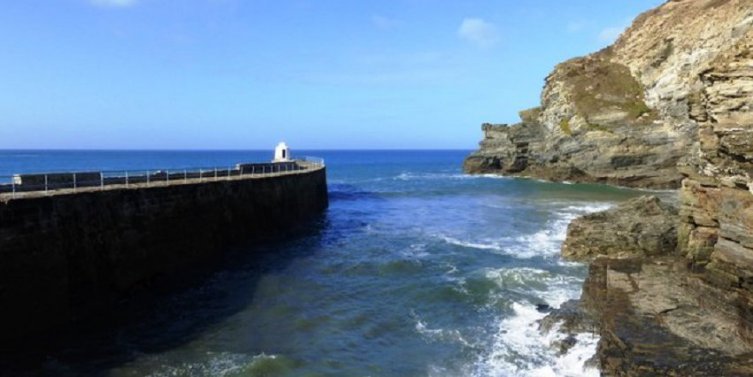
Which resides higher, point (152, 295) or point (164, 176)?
point (164, 176)

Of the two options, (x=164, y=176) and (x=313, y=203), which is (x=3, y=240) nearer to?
(x=164, y=176)

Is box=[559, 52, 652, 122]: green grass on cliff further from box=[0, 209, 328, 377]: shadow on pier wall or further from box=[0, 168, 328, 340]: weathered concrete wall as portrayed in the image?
box=[0, 209, 328, 377]: shadow on pier wall

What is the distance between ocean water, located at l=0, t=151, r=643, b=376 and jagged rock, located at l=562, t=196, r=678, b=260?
1.48m

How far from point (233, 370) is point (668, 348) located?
10558mm

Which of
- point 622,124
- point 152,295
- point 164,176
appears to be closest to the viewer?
point 152,295

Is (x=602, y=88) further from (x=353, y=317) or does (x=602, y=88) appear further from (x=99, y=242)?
(x=99, y=242)

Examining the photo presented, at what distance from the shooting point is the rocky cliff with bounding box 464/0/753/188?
63406 mm

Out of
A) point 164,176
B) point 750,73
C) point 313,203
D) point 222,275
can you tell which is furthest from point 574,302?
point 313,203

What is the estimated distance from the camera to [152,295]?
21.8m

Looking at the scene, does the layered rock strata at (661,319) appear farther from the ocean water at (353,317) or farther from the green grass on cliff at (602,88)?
the green grass on cliff at (602,88)

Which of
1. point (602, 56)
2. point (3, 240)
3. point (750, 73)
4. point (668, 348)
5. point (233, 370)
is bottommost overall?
point (233, 370)

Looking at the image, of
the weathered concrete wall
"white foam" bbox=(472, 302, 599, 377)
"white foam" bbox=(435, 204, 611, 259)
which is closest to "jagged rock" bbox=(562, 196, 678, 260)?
"white foam" bbox=(435, 204, 611, 259)

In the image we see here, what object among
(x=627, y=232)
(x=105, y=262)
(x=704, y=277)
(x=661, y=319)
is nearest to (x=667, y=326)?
(x=661, y=319)

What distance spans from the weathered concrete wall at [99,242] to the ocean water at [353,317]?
1303 millimetres
